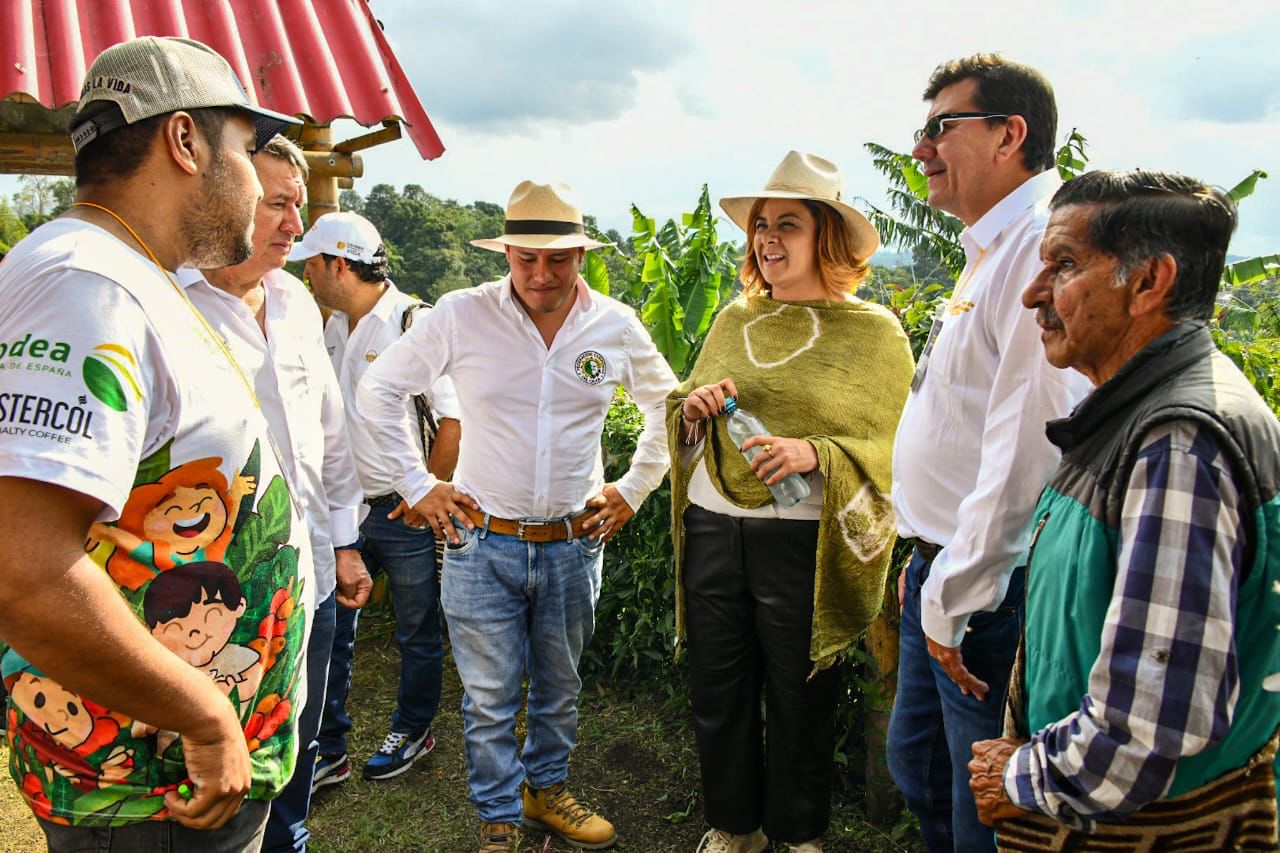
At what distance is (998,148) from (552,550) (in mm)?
2032

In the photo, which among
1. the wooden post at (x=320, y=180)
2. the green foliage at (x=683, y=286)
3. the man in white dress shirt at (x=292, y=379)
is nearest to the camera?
the man in white dress shirt at (x=292, y=379)

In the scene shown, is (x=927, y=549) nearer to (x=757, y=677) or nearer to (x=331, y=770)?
(x=757, y=677)

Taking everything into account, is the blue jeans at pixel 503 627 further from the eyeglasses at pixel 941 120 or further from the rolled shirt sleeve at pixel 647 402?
the eyeglasses at pixel 941 120

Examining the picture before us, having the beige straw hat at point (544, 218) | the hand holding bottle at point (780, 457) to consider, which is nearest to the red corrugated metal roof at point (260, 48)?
the beige straw hat at point (544, 218)

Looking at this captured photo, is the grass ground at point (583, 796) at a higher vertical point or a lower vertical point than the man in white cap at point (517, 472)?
lower

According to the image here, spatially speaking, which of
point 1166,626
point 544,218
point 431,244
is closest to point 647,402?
point 544,218

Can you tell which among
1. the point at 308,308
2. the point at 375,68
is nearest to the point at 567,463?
the point at 308,308

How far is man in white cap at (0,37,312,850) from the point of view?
4.35 feet

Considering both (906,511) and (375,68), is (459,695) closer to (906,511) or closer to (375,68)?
(906,511)

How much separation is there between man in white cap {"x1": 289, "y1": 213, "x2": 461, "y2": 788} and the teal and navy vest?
Answer: 293cm

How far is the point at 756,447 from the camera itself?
2943mm

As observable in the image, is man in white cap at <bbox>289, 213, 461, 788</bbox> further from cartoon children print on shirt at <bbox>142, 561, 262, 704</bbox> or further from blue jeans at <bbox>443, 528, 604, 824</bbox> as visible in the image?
cartoon children print on shirt at <bbox>142, 561, 262, 704</bbox>

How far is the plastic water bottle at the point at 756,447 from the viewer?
117 inches

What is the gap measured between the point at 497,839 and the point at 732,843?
0.89 meters
